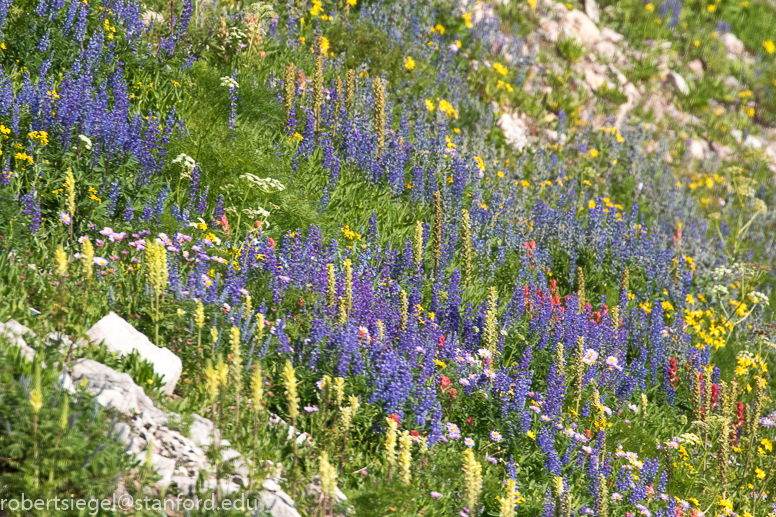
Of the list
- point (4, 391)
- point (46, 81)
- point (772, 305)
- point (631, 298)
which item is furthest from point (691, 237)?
point (4, 391)

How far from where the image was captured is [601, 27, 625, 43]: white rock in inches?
512

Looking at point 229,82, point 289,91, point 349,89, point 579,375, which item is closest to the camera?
point 579,375

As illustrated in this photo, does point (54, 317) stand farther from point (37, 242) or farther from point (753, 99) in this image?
point (753, 99)

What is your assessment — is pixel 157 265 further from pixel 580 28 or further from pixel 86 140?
pixel 580 28

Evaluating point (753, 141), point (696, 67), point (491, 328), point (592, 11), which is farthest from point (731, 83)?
point (491, 328)

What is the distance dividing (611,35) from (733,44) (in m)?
3.23

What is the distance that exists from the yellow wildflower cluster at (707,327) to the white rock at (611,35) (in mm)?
6561

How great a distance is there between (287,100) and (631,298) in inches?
160

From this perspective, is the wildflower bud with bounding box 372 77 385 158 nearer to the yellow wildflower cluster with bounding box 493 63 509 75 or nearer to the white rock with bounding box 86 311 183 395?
the yellow wildflower cluster with bounding box 493 63 509 75

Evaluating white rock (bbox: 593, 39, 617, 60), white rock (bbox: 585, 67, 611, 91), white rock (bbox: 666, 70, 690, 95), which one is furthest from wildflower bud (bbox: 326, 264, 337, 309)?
white rock (bbox: 666, 70, 690, 95)

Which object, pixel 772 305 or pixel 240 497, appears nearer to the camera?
pixel 240 497

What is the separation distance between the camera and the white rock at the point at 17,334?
341cm

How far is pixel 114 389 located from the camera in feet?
11.3

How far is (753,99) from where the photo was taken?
45.1 ft
